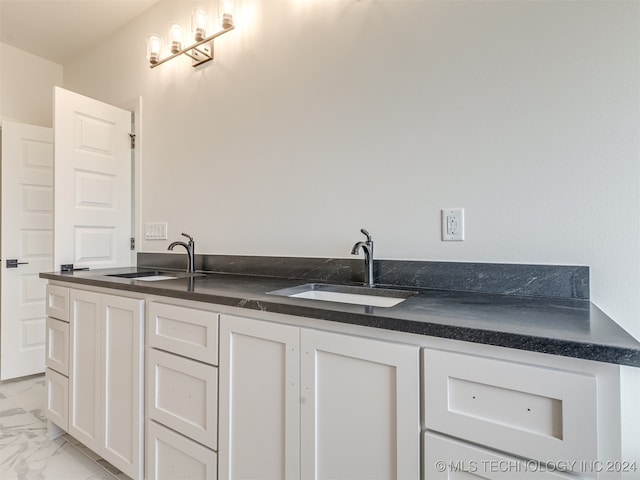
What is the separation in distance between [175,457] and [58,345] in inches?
39.6

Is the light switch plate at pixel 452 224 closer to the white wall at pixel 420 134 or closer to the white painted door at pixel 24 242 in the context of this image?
the white wall at pixel 420 134

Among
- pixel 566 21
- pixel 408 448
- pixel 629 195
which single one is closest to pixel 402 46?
pixel 566 21

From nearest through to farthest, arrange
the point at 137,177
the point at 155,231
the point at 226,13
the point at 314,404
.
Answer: the point at 314,404 → the point at 226,13 → the point at 155,231 → the point at 137,177

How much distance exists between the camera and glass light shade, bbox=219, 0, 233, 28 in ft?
5.83

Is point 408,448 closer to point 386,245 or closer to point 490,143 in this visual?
point 386,245

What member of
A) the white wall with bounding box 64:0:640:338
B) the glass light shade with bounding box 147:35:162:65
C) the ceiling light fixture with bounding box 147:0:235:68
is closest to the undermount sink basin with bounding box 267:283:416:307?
the white wall with bounding box 64:0:640:338

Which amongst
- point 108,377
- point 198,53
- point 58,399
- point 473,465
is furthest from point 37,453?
point 198,53

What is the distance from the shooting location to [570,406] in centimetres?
59

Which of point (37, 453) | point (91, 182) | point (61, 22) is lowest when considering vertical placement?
point (37, 453)

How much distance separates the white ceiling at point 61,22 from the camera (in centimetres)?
225

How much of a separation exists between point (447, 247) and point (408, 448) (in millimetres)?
722

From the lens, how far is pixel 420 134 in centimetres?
129

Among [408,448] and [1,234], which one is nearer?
[408,448]

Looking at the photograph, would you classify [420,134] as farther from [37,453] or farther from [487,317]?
[37,453]
